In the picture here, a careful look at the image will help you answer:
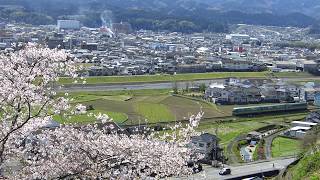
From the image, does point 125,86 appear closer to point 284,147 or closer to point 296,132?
point 296,132

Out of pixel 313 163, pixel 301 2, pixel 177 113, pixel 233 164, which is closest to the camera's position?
pixel 313 163

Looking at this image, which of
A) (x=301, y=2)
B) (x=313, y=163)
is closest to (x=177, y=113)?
(x=313, y=163)

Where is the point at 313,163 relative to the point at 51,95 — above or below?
below

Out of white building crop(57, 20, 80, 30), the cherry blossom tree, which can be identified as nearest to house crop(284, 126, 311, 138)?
the cherry blossom tree

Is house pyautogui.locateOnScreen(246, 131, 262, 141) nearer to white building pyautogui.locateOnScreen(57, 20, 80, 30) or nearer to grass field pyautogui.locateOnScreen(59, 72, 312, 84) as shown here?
grass field pyautogui.locateOnScreen(59, 72, 312, 84)

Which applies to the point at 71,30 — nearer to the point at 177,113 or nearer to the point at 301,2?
the point at 177,113

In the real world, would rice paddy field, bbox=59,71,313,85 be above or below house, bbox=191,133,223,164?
above

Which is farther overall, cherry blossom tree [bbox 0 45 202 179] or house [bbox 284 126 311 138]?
house [bbox 284 126 311 138]
